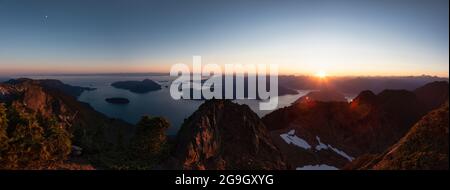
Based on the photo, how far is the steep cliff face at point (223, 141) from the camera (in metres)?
57.2

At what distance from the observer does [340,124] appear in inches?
7579

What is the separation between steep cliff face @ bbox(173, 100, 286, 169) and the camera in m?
57.2

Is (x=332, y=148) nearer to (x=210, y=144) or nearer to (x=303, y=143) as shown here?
(x=303, y=143)

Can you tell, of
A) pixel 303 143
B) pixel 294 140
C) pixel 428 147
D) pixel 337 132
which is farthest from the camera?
pixel 337 132

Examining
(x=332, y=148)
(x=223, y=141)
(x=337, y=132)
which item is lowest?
(x=332, y=148)

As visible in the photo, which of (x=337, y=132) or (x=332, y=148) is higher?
(x=337, y=132)

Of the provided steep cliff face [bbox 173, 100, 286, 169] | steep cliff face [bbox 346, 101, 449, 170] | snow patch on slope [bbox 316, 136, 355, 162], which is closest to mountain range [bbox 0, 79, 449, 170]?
steep cliff face [bbox 346, 101, 449, 170]

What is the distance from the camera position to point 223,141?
7256cm

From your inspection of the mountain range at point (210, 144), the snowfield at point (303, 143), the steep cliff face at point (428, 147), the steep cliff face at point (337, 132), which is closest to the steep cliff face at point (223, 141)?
the mountain range at point (210, 144)

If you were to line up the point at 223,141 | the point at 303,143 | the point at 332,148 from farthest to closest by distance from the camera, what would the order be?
the point at 332,148 < the point at 303,143 < the point at 223,141

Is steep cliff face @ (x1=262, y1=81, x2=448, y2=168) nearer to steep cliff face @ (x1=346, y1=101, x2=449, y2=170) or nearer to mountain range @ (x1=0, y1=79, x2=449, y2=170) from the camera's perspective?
mountain range @ (x1=0, y1=79, x2=449, y2=170)

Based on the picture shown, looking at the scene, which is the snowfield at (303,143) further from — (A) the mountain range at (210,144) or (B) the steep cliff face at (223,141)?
(B) the steep cliff face at (223,141)

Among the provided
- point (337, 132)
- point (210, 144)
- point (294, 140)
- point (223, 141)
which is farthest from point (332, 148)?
point (210, 144)

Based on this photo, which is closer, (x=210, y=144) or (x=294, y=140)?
(x=210, y=144)
